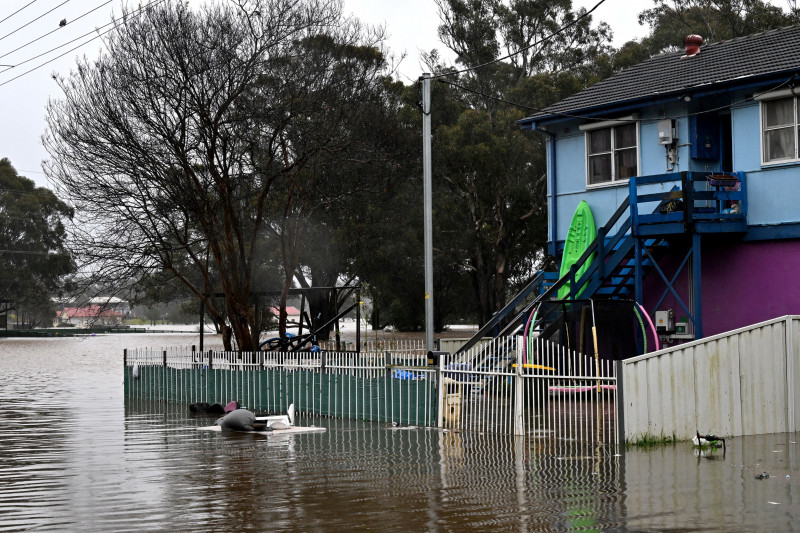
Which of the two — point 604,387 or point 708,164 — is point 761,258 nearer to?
point 708,164

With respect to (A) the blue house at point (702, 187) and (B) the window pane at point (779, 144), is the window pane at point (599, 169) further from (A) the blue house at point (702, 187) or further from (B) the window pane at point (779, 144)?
(B) the window pane at point (779, 144)

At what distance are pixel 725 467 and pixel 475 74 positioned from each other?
4303 cm

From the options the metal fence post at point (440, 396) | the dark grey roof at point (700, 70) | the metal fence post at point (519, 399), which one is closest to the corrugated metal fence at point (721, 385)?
the metal fence post at point (519, 399)

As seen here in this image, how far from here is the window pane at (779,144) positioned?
2225 centimetres

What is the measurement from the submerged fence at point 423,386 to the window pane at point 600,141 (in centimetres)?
652

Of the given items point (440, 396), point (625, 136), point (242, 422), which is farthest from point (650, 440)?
point (625, 136)

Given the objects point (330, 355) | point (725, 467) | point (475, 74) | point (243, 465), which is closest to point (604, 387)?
point (725, 467)

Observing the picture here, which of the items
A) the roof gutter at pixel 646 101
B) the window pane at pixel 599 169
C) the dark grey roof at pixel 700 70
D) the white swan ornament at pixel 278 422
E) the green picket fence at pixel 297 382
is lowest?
the white swan ornament at pixel 278 422

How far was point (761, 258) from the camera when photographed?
875 inches

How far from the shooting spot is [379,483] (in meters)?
12.2

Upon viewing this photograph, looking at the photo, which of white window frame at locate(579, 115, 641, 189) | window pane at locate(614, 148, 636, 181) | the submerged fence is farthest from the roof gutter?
the submerged fence

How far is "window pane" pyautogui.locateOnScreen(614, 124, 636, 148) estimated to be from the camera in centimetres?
2548

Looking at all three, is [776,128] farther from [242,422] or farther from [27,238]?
[27,238]

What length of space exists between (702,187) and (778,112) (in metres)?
2.49
